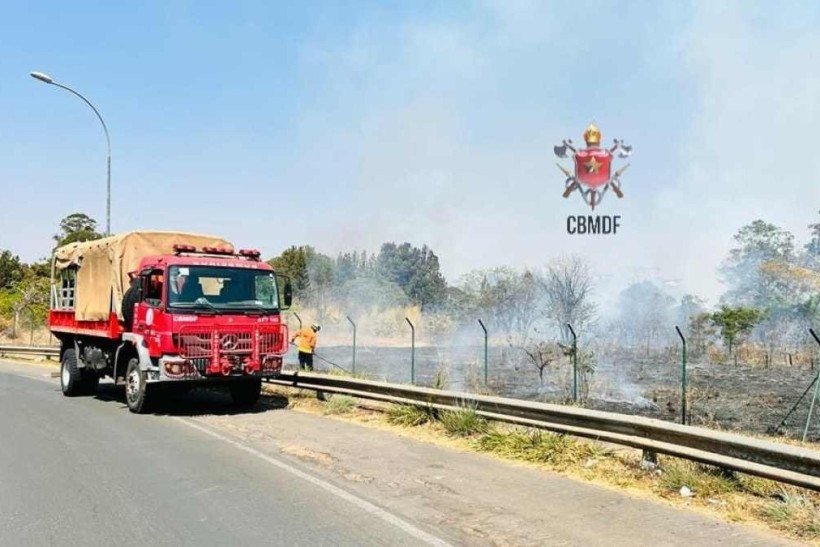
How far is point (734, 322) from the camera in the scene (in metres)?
23.8

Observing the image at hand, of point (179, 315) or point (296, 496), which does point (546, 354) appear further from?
point (296, 496)

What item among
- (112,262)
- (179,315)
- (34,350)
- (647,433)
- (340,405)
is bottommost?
(34,350)

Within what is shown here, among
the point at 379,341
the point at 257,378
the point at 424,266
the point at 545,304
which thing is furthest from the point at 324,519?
the point at 424,266

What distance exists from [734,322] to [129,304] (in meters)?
19.7

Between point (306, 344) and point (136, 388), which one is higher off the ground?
point (306, 344)

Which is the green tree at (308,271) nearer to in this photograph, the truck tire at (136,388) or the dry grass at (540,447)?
the truck tire at (136,388)

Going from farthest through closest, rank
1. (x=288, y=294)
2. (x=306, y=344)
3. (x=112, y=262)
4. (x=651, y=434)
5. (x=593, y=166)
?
(x=593, y=166) → (x=306, y=344) → (x=112, y=262) → (x=288, y=294) → (x=651, y=434)

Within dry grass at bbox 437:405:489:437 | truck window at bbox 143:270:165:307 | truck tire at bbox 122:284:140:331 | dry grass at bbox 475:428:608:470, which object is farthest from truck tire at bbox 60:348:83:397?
dry grass at bbox 475:428:608:470

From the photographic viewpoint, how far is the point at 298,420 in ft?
36.8

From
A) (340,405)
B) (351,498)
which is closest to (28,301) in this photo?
(340,405)

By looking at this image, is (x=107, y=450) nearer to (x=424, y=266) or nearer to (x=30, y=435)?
(x=30, y=435)

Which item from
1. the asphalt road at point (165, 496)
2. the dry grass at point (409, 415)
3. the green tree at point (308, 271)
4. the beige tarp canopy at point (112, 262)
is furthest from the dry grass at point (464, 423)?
the green tree at point (308, 271)

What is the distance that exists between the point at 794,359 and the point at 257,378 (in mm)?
17753

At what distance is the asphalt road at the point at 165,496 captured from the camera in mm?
5281
